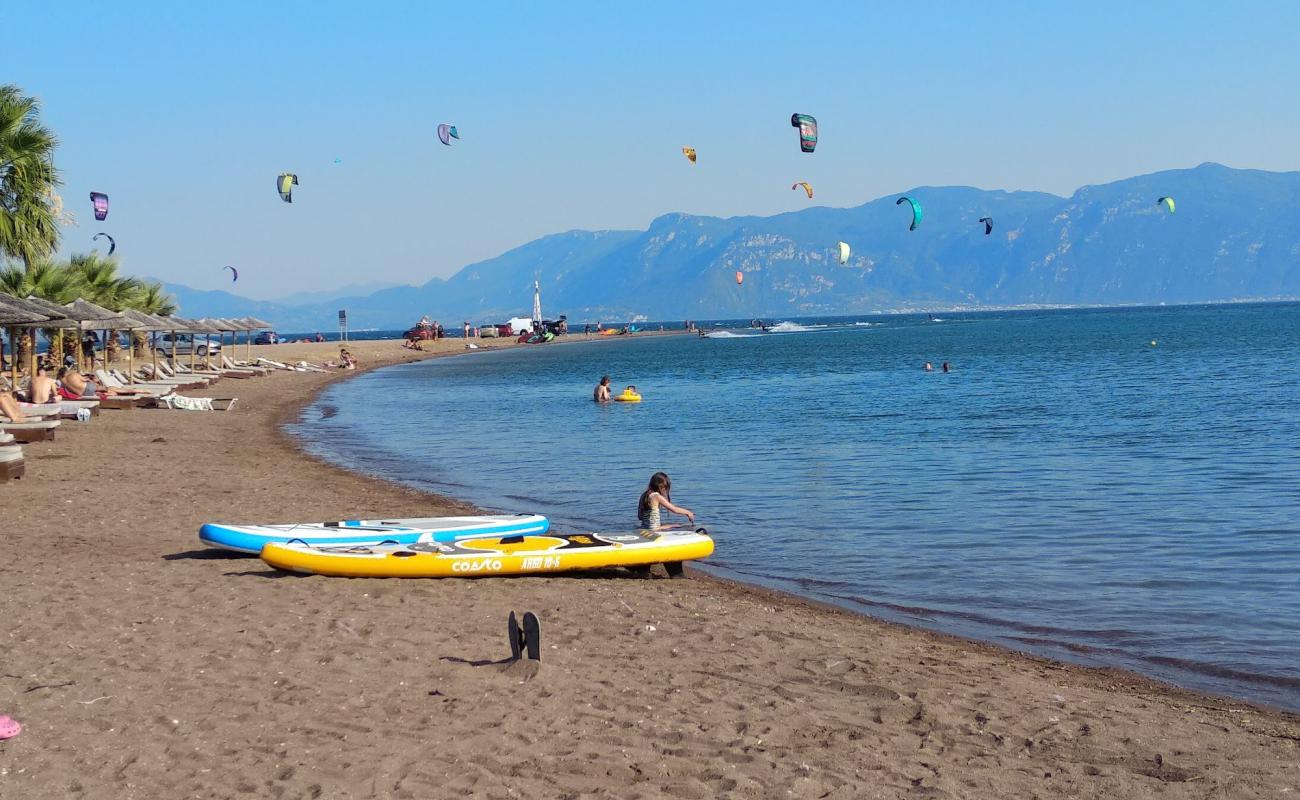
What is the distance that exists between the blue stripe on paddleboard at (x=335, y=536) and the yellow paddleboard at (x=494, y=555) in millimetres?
274

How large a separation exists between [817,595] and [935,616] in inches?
49.6

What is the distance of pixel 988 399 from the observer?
38438mm

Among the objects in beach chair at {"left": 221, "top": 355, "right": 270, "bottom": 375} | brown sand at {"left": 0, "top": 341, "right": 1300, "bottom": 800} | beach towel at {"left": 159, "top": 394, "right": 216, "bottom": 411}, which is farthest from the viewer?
beach chair at {"left": 221, "top": 355, "right": 270, "bottom": 375}

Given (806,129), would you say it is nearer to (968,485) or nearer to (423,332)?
(968,485)

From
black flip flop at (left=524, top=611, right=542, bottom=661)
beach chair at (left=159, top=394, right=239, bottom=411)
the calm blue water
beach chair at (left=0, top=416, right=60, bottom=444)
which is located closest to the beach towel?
beach chair at (left=159, top=394, right=239, bottom=411)

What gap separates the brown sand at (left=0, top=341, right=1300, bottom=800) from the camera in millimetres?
6051

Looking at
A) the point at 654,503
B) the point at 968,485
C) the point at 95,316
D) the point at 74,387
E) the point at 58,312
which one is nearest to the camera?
the point at 654,503

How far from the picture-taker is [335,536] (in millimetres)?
11859

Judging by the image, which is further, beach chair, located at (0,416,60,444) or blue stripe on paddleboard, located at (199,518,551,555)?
beach chair, located at (0,416,60,444)

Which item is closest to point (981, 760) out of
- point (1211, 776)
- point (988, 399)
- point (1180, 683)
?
point (1211, 776)

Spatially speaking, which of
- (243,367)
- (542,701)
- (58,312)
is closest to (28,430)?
(58,312)

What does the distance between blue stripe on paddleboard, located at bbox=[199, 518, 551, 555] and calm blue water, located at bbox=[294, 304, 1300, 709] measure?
101 inches

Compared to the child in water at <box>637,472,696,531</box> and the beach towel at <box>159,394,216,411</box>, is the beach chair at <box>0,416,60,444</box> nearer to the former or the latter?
the beach towel at <box>159,394,216,411</box>

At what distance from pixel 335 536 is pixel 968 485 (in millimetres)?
10449
